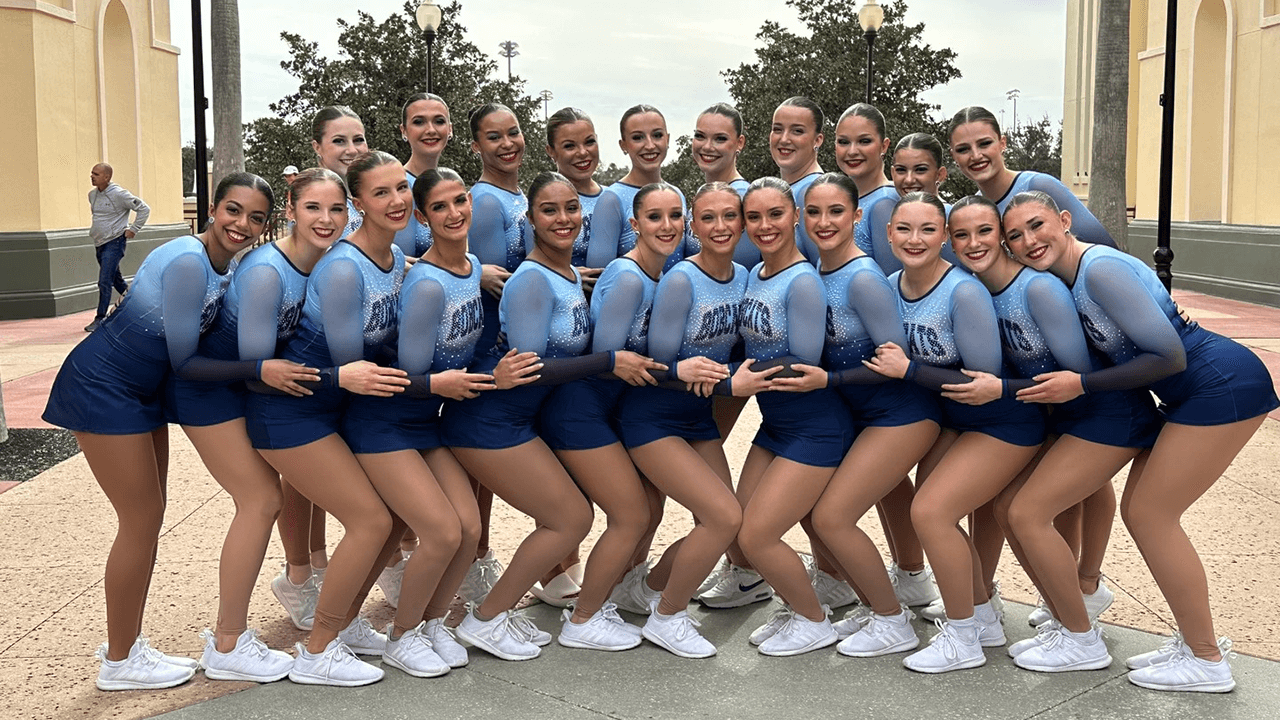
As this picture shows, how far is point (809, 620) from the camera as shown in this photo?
190 inches

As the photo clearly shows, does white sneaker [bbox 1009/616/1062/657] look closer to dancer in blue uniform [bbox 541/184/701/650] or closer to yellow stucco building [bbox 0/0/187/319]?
dancer in blue uniform [bbox 541/184/701/650]

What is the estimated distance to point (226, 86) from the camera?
15.5 metres


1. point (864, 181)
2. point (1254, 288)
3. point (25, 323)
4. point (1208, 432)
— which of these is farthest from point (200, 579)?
point (1254, 288)

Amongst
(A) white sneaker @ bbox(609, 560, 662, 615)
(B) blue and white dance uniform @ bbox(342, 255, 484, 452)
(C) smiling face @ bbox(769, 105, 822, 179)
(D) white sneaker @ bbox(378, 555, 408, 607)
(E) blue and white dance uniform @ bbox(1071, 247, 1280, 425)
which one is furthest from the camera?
(C) smiling face @ bbox(769, 105, 822, 179)

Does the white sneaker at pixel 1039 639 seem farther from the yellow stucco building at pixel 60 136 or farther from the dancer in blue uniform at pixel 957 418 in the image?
the yellow stucco building at pixel 60 136

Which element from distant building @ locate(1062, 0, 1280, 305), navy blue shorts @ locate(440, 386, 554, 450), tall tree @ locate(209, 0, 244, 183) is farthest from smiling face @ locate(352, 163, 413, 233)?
distant building @ locate(1062, 0, 1280, 305)

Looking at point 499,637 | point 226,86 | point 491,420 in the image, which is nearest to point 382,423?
point 491,420

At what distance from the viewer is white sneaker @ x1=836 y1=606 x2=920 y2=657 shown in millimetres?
4742

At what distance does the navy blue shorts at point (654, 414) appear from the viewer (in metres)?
4.79

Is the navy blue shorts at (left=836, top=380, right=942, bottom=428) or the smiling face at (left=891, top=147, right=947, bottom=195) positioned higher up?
the smiling face at (left=891, top=147, right=947, bottom=195)

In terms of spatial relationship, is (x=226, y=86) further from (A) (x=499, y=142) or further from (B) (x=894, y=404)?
(B) (x=894, y=404)

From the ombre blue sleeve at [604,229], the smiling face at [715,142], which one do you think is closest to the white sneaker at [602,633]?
the ombre blue sleeve at [604,229]

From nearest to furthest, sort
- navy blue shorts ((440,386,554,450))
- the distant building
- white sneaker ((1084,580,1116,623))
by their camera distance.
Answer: navy blue shorts ((440,386,554,450)) → white sneaker ((1084,580,1116,623)) → the distant building

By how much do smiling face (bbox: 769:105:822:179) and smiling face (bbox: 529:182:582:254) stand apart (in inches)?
47.6
